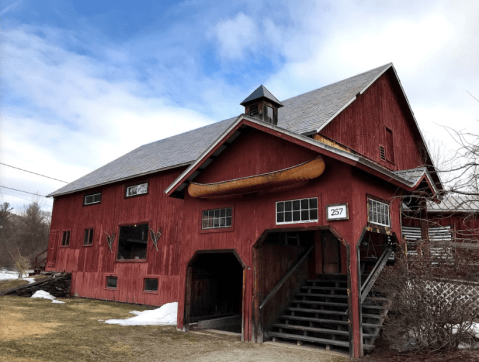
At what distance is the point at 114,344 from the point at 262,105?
338 inches

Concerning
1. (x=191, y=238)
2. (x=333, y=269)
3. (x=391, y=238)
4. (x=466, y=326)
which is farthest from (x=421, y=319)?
(x=191, y=238)

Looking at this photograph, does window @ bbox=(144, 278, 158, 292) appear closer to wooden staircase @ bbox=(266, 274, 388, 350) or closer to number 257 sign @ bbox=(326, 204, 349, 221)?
wooden staircase @ bbox=(266, 274, 388, 350)

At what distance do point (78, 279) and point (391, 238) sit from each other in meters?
18.0

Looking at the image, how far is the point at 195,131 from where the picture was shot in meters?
25.2

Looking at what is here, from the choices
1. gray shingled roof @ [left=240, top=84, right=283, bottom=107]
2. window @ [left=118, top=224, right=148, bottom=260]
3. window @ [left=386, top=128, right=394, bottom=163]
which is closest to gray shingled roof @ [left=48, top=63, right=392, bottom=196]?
gray shingled roof @ [left=240, top=84, right=283, bottom=107]

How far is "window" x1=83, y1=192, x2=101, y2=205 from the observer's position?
2247 cm

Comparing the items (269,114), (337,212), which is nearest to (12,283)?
(269,114)

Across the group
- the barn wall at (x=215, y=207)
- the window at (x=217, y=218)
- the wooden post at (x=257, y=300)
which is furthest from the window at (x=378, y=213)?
the window at (x=217, y=218)

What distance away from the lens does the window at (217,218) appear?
39.6 ft

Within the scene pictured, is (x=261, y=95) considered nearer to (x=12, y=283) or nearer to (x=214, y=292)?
(x=214, y=292)

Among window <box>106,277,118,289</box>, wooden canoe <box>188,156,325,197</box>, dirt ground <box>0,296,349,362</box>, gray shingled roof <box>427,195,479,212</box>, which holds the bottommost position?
dirt ground <box>0,296,349,362</box>

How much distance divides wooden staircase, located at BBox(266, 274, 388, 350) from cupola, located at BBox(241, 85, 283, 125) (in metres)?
5.91

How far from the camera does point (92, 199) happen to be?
75.4 feet

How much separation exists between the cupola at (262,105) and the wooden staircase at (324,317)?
5906 mm
